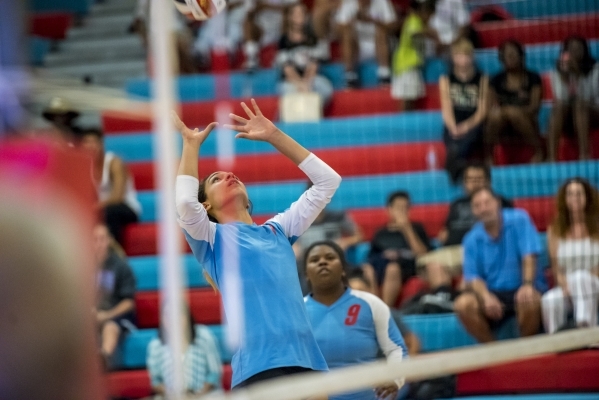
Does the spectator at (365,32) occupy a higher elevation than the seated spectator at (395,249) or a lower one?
higher

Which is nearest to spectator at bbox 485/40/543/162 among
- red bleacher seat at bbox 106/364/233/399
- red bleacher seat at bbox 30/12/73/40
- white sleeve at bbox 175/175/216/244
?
red bleacher seat at bbox 106/364/233/399

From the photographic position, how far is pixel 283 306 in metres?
3.57

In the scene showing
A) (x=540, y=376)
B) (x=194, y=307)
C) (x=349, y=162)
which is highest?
(x=349, y=162)

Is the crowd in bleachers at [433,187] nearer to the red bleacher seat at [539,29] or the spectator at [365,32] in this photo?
the spectator at [365,32]

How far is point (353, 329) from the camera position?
464cm

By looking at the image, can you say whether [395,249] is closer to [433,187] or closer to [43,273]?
[433,187]

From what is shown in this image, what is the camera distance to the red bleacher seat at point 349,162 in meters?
7.39

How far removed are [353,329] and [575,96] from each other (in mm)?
3359

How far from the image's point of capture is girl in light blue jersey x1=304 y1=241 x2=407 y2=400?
4633 mm

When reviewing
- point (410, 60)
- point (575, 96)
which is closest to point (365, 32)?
point (410, 60)

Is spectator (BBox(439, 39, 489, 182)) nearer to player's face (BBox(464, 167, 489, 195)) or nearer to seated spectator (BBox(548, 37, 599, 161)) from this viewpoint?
player's face (BBox(464, 167, 489, 195))

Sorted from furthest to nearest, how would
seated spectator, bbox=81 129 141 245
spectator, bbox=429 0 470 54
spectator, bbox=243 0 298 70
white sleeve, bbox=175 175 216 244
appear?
spectator, bbox=243 0 298 70
spectator, bbox=429 0 470 54
seated spectator, bbox=81 129 141 245
white sleeve, bbox=175 175 216 244

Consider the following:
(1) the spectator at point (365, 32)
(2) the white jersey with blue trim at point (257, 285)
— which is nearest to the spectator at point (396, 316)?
(2) the white jersey with blue trim at point (257, 285)

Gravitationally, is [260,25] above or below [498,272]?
above
